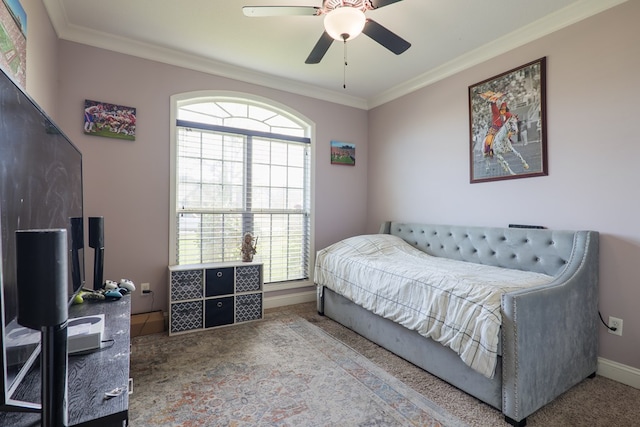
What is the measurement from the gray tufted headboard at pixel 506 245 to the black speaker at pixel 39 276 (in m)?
2.71

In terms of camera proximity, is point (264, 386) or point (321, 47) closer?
point (264, 386)

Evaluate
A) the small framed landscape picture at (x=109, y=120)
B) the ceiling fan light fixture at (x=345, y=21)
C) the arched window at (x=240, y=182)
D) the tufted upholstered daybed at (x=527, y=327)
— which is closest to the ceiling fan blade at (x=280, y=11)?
the ceiling fan light fixture at (x=345, y=21)

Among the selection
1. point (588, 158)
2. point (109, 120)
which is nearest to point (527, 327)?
point (588, 158)

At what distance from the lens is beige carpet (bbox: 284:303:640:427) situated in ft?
5.63

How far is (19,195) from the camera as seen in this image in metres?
0.83

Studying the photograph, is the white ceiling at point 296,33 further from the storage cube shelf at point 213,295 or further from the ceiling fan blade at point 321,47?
the storage cube shelf at point 213,295

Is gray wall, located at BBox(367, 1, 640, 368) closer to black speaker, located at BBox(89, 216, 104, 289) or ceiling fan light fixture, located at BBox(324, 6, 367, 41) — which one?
ceiling fan light fixture, located at BBox(324, 6, 367, 41)

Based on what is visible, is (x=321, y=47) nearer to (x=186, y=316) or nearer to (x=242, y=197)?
(x=242, y=197)

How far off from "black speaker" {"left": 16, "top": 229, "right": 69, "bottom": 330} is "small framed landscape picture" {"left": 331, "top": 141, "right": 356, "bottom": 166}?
11.9 feet

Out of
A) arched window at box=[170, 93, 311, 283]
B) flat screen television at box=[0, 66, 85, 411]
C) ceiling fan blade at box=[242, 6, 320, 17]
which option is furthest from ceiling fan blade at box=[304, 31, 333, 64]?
flat screen television at box=[0, 66, 85, 411]

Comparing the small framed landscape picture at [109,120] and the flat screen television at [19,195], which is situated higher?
the small framed landscape picture at [109,120]

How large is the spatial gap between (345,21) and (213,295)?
2.61 m

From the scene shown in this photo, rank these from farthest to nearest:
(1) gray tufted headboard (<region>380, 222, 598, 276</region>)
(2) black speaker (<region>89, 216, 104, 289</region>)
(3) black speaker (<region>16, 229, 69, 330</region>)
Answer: (1) gray tufted headboard (<region>380, 222, 598, 276</region>), (2) black speaker (<region>89, 216, 104, 289</region>), (3) black speaker (<region>16, 229, 69, 330</region>)

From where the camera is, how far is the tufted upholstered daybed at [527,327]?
1.69m
